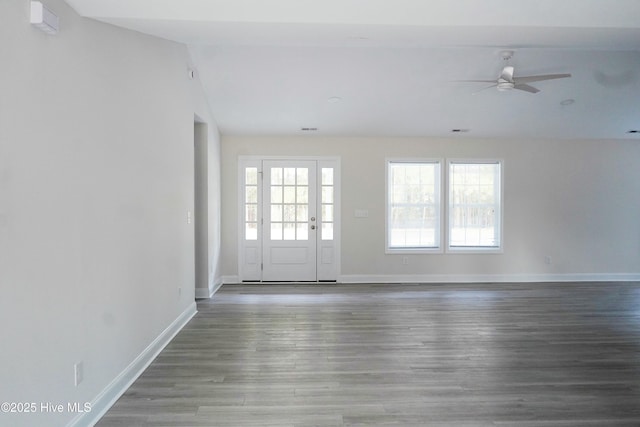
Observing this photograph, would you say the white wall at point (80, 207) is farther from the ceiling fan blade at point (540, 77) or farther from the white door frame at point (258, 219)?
the ceiling fan blade at point (540, 77)

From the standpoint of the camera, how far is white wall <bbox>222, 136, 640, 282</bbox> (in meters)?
6.59

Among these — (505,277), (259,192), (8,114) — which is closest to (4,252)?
(8,114)

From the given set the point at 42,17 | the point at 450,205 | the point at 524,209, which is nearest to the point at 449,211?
the point at 450,205

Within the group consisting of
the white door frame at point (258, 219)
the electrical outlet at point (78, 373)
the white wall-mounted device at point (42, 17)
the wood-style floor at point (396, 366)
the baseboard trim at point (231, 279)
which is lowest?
the wood-style floor at point (396, 366)

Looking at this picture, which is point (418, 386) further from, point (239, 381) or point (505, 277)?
point (505, 277)

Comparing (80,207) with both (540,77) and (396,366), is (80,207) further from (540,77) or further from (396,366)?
(540,77)

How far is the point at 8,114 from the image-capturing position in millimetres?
1666

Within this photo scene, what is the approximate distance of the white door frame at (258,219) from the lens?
21.5ft

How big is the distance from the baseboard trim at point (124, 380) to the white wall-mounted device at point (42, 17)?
6.74ft

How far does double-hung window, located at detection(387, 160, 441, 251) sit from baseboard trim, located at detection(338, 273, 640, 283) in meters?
0.52

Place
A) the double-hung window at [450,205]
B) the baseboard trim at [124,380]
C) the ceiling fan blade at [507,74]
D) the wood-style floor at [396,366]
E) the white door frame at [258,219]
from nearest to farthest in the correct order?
1. the baseboard trim at [124,380]
2. the wood-style floor at [396,366]
3. the ceiling fan blade at [507,74]
4. the white door frame at [258,219]
5. the double-hung window at [450,205]

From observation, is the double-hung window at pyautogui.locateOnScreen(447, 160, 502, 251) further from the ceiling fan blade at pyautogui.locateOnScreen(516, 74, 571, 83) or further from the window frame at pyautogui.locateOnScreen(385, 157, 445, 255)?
the ceiling fan blade at pyautogui.locateOnScreen(516, 74, 571, 83)

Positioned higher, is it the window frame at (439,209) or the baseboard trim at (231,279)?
the window frame at (439,209)

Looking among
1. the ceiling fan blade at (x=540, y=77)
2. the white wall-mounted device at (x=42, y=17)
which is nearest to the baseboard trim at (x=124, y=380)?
the white wall-mounted device at (x=42, y=17)
